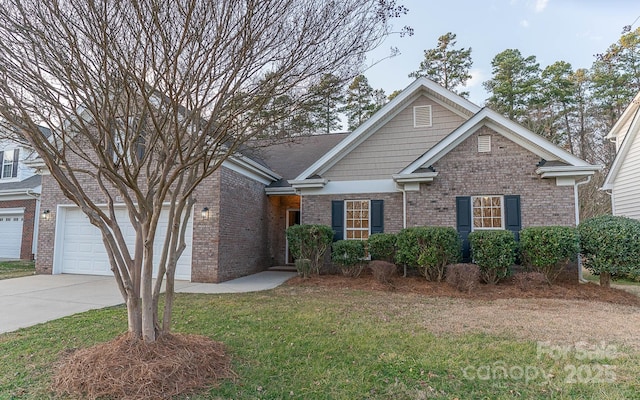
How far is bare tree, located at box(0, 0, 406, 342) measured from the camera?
11.1 ft

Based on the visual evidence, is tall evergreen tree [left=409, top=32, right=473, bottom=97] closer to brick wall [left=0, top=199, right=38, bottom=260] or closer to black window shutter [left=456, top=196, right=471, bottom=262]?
black window shutter [left=456, top=196, right=471, bottom=262]

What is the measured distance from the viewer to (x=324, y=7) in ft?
12.6

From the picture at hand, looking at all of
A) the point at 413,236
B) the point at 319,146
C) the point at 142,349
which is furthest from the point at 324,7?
the point at 319,146

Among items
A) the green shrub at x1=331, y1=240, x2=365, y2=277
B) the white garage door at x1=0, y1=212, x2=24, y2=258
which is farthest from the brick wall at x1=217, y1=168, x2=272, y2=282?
the white garage door at x1=0, y1=212, x2=24, y2=258

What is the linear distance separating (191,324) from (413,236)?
5.81 metres

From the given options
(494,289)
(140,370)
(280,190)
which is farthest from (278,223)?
(140,370)

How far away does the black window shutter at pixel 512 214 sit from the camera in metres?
9.27

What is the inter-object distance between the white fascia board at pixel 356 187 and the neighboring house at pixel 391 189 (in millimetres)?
32

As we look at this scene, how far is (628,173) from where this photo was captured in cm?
1284

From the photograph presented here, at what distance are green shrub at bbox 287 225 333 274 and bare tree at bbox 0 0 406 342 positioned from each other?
6.04 metres

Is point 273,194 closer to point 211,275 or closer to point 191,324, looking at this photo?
point 211,275

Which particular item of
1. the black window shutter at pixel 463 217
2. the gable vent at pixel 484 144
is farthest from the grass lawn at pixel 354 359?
the gable vent at pixel 484 144

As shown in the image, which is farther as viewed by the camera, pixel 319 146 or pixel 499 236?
pixel 319 146

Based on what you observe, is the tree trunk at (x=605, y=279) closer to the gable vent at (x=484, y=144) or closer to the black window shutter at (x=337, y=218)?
the gable vent at (x=484, y=144)
